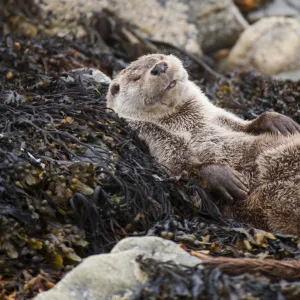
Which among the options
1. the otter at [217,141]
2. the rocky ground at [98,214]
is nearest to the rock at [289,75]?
the rocky ground at [98,214]

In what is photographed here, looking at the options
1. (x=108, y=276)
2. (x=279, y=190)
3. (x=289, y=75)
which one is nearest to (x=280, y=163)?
(x=279, y=190)

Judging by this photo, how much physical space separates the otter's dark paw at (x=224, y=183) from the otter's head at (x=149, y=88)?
896 millimetres

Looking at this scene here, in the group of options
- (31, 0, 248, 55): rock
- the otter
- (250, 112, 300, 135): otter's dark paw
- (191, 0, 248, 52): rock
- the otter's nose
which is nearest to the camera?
the otter

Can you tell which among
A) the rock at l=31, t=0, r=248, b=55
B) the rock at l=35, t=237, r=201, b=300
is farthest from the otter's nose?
the rock at l=31, t=0, r=248, b=55

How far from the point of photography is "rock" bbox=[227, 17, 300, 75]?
10.5 m

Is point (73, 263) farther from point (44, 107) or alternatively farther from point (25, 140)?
point (44, 107)

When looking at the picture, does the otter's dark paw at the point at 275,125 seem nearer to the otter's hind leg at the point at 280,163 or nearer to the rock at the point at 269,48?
the otter's hind leg at the point at 280,163

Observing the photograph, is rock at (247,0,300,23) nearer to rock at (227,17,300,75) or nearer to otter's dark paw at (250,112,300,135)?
rock at (227,17,300,75)

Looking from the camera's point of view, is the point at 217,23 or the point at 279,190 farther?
the point at 217,23

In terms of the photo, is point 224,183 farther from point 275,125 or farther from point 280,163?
point 275,125

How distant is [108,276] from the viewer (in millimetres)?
3469

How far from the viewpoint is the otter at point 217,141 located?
4.91 meters

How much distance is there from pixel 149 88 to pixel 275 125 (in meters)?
1.03

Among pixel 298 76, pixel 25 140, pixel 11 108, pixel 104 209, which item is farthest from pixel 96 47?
pixel 104 209
